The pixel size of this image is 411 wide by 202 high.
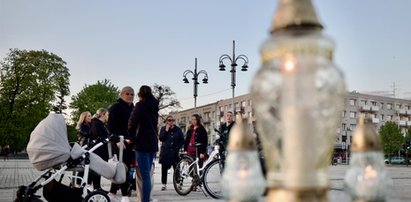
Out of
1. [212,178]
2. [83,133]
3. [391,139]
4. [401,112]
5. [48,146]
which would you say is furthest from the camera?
[401,112]

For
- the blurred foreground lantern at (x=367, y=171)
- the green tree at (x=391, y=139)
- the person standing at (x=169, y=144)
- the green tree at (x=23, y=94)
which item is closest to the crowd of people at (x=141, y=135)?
the person standing at (x=169, y=144)

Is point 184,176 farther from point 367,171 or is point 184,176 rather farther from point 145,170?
point 367,171

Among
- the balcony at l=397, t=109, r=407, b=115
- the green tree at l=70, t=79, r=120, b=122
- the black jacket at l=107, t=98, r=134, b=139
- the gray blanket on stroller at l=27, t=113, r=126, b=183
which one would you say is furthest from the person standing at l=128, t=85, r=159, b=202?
the balcony at l=397, t=109, r=407, b=115

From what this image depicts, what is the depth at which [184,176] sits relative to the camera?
1086cm

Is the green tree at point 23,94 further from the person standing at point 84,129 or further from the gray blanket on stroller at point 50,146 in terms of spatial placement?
the gray blanket on stroller at point 50,146

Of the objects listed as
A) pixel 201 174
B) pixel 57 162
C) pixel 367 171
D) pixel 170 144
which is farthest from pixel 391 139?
pixel 367 171

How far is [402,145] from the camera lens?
84.5m

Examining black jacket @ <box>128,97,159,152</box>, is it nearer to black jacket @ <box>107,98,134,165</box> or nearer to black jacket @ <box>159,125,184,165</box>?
black jacket @ <box>107,98,134,165</box>

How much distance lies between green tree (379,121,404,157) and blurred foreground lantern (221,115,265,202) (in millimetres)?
87249

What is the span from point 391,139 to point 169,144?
80.5m

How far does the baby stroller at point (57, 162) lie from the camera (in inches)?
259

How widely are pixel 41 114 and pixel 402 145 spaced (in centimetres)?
5953

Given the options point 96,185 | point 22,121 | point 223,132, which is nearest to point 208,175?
point 223,132

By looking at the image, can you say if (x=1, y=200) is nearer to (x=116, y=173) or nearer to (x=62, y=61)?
(x=116, y=173)
